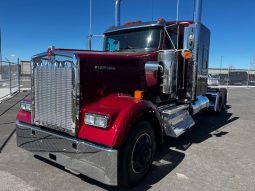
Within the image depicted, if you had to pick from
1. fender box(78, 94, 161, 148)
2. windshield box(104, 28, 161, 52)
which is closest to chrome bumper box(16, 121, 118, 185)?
fender box(78, 94, 161, 148)

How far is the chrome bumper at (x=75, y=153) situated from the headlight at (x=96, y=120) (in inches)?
11.2

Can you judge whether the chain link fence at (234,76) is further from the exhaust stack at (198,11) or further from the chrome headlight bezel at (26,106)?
the chrome headlight bezel at (26,106)

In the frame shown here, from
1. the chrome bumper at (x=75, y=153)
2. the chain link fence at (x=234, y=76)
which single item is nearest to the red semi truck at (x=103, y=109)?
the chrome bumper at (x=75, y=153)

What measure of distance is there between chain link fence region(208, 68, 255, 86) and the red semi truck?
22.8m

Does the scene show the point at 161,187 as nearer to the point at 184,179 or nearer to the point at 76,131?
the point at 184,179

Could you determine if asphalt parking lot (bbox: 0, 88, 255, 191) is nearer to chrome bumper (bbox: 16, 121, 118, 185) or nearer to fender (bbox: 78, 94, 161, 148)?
chrome bumper (bbox: 16, 121, 118, 185)

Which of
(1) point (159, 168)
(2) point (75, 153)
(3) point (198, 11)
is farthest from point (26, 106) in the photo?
(3) point (198, 11)

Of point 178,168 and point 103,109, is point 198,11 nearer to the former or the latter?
point 178,168

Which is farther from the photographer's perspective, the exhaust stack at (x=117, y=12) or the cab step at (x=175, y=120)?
the exhaust stack at (x=117, y=12)

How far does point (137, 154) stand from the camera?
4.09 meters

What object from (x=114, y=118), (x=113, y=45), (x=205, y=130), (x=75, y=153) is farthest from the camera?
(x=205, y=130)

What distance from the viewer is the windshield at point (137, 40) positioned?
5.71 metres

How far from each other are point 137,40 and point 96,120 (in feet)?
9.05

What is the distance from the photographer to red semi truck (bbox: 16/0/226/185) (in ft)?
12.0
